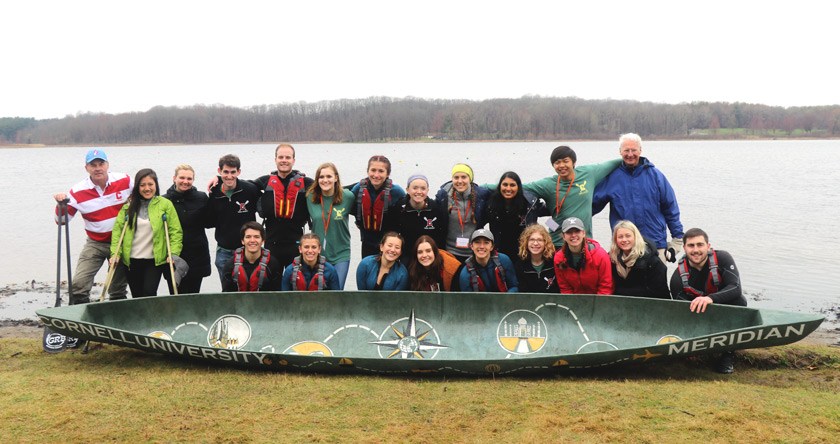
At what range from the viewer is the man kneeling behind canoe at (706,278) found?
241 inches

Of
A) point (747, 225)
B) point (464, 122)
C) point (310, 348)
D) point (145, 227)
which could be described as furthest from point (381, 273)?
point (464, 122)

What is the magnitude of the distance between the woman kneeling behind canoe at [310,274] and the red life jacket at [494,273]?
1.33m

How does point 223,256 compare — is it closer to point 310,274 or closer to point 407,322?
point 310,274

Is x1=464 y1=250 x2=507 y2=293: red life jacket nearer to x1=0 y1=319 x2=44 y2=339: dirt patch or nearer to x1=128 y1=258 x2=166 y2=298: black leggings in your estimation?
x1=128 y1=258 x2=166 y2=298: black leggings

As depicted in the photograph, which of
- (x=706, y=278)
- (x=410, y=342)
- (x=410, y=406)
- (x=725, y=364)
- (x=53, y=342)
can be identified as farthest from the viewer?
(x=53, y=342)

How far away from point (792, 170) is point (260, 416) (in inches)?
1633

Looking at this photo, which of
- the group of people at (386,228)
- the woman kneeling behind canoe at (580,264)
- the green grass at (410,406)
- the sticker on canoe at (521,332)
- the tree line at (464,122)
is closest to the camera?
the green grass at (410,406)

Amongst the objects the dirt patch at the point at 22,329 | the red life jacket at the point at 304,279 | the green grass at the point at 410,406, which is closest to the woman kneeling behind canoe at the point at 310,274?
the red life jacket at the point at 304,279

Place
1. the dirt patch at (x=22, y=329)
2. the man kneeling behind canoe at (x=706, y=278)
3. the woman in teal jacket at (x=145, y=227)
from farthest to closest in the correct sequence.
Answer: the dirt patch at (x=22, y=329)
the woman in teal jacket at (x=145, y=227)
the man kneeling behind canoe at (x=706, y=278)

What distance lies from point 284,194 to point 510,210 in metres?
2.25

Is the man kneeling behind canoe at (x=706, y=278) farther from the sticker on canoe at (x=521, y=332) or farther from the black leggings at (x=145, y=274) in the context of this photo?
the black leggings at (x=145, y=274)

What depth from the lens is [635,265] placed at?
21.3 feet

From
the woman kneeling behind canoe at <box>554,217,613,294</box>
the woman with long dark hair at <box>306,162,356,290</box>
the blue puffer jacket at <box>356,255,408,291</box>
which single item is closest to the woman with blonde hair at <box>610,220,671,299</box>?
the woman kneeling behind canoe at <box>554,217,613,294</box>

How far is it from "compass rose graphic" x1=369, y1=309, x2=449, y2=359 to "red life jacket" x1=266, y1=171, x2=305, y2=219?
157cm
